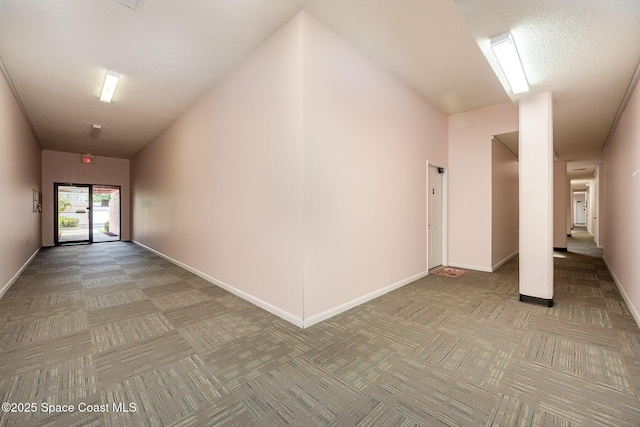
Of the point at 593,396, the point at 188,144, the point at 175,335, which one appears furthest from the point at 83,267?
the point at 593,396

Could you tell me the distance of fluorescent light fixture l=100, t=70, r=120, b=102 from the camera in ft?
13.1

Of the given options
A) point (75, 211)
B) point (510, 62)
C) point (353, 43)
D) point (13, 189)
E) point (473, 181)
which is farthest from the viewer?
point (75, 211)

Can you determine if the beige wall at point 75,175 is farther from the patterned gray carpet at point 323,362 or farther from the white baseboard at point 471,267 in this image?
the white baseboard at point 471,267

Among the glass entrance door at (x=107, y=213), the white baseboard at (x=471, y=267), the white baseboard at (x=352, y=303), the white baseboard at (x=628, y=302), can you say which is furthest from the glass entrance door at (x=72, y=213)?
the white baseboard at (x=628, y=302)

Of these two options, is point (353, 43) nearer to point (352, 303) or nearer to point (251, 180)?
point (251, 180)

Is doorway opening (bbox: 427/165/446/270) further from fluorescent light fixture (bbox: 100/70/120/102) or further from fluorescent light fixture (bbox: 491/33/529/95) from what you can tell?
fluorescent light fixture (bbox: 100/70/120/102)

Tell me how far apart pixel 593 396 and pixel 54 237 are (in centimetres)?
1283

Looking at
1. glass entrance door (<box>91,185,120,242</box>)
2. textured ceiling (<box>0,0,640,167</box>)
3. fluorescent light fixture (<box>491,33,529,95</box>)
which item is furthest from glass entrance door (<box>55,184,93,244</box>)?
fluorescent light fixture (<box>491,33,529,95</box>)

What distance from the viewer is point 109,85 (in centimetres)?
426

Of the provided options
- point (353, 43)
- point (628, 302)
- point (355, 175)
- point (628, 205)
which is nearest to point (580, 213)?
point (628, 205)

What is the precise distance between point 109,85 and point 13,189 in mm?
2439

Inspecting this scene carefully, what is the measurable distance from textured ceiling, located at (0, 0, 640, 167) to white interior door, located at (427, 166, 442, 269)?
143 cm

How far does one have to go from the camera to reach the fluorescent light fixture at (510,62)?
2451 millimetres

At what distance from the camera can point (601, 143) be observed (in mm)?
6258
